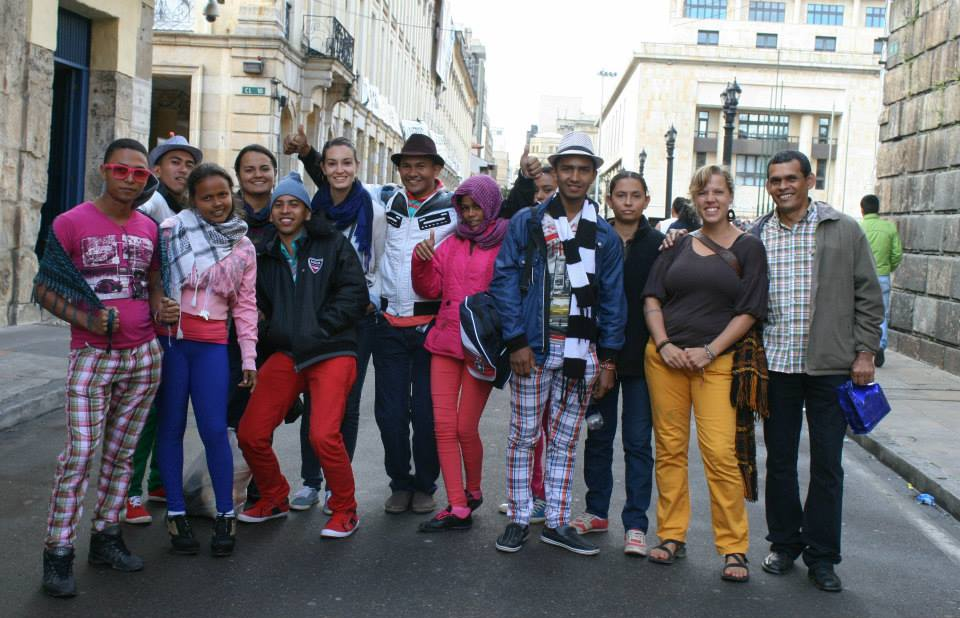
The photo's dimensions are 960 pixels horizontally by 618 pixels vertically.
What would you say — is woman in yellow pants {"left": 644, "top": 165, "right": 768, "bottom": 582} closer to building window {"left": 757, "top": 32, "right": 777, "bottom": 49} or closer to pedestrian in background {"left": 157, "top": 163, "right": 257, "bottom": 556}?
pedestrian in background {"left": 157, "top": 163, "right": 257, "bottom": 556}

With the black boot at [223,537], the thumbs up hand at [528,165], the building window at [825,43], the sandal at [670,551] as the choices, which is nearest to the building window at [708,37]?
the building window at [825,43]

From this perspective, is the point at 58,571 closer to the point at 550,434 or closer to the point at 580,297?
the point at 550,434

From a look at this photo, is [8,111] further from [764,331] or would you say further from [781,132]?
[781,132]

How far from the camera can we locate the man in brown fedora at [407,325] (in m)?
5.70

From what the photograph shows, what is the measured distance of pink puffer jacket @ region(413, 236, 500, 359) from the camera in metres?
5.43

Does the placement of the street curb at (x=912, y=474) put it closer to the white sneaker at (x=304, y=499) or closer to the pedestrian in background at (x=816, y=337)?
the pedestrian in background at (x=816, y=337)

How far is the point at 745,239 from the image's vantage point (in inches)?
195

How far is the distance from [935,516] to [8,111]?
35.6 feet

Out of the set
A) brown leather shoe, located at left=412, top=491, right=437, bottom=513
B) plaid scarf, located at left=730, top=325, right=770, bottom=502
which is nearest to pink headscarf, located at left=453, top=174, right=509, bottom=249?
plaid scarf, located at left=730, top=325, right=770, bottom=502

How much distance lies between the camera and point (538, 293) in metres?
5.14

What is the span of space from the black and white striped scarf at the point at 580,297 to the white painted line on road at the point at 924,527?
2.29 m

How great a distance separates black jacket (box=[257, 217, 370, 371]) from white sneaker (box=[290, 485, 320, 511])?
1007mm

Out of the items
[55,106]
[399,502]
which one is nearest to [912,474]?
[399,502]

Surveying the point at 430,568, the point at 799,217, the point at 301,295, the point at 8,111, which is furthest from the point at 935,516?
the point at 8,111
